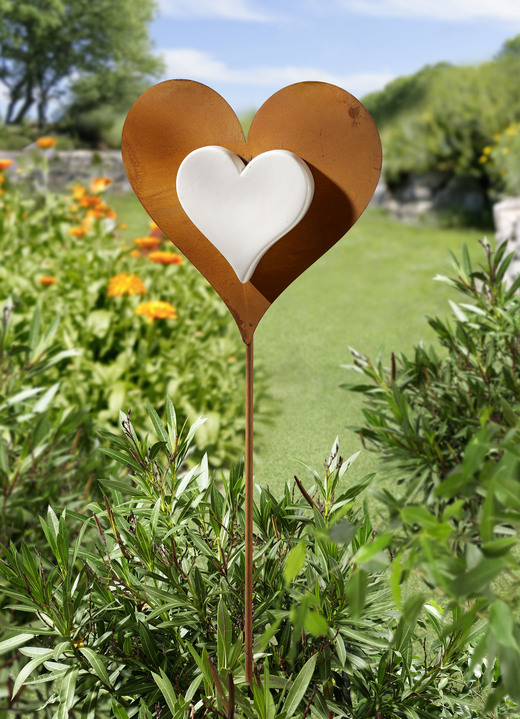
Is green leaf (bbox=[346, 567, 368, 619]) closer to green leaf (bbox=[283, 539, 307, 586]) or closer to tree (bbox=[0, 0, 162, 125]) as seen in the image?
green leaf (bbox=[283, 539, 307, 586])

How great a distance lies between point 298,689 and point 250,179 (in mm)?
594

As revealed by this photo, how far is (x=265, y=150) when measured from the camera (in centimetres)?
78

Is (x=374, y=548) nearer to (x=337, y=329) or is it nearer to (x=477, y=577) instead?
(x=477, y=577)

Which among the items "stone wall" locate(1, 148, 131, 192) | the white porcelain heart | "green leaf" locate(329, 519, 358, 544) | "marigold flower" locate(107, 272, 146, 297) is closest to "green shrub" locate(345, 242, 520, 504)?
the white porcelain heart

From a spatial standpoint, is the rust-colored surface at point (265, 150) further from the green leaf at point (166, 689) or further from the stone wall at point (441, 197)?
the stone wall at point (441, 197)

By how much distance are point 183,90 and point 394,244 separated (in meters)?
6.29

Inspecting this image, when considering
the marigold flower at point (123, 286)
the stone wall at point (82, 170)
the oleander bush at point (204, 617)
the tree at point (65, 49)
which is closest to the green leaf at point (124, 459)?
the oleander bush at point (204, 617)

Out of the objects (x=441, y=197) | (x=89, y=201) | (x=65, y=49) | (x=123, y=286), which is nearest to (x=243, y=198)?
(x=123, y=286)

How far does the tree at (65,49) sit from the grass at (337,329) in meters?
12.8

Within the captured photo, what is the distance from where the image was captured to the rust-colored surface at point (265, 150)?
2.44ft

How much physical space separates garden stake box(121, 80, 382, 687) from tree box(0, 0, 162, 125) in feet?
60.9

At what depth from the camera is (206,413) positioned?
2.72 m

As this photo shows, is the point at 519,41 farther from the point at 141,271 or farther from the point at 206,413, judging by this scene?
the point at 206,413

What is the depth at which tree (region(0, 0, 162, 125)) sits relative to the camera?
57.9 ft
